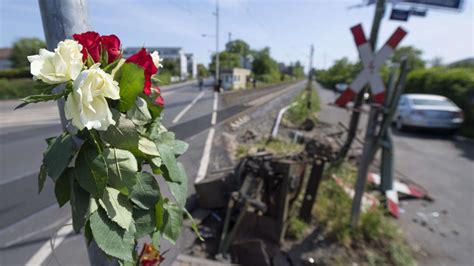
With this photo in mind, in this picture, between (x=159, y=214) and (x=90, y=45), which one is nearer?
(x=90, y=45)

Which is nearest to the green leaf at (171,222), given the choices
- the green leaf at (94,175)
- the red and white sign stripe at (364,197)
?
the green leaf at (94,175)

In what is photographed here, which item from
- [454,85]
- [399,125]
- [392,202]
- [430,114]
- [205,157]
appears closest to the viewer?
[392,202]

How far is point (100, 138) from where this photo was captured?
2.61 ft

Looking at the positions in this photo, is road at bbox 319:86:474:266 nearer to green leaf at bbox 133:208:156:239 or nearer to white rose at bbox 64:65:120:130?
green leaf at bbox 133:208:156:239

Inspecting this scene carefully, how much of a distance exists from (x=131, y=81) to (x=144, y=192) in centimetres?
38

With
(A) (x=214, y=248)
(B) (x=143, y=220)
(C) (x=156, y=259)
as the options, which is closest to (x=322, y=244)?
(A) (x=214, y=248)

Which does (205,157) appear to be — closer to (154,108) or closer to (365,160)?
(365,160)

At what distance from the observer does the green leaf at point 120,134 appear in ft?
2.54

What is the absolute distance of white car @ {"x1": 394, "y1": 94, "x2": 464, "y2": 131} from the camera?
9172 mm

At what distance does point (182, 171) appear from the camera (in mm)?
1146

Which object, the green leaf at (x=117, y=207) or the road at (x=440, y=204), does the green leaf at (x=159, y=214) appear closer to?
the green leaf at (x=117, y=207)

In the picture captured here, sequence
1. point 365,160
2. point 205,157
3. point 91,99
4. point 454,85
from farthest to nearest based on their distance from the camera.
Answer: point 454,85 < point 205,157 < point 365,160 < point 91,99

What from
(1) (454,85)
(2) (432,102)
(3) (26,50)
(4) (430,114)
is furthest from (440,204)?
(1) (454,85)

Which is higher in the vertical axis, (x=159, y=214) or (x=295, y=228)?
(x=159, y=214)
